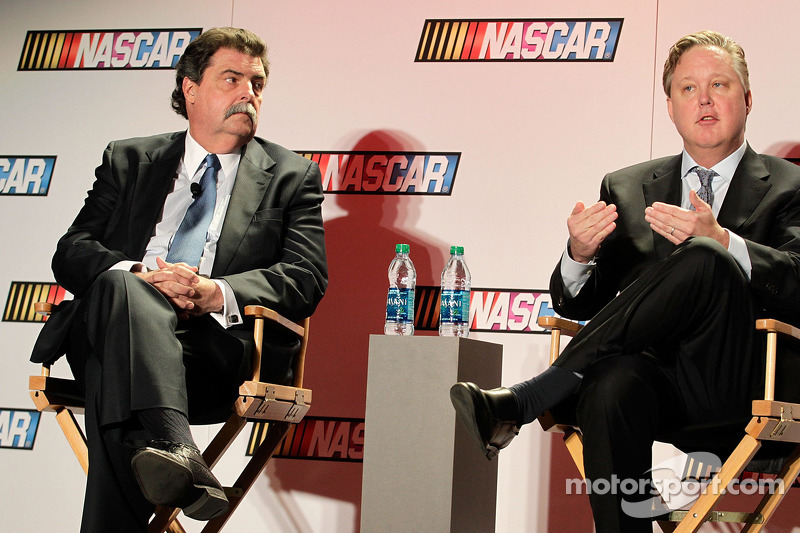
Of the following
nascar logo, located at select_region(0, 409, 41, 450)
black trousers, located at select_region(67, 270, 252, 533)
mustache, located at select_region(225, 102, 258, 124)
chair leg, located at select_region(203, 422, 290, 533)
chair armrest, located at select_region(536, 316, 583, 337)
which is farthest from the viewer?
nascar logo, located at select_region(0, 409, 41, 450)

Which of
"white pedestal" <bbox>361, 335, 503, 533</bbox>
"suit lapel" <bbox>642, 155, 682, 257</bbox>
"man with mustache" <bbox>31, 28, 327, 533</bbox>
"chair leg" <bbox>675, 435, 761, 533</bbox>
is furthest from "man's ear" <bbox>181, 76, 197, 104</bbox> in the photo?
"chair leg" <bbox>675, 435, 761, 533</bbox>

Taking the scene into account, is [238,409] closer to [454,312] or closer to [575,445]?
[454,312]

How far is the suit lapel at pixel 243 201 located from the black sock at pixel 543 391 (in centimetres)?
108

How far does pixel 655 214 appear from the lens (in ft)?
7.50

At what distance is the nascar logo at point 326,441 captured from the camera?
11.4ft

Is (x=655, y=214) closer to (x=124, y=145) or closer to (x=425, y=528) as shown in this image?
(x=425, y=528)

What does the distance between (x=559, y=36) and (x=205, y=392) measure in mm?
1966

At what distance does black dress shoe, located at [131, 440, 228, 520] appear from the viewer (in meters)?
1.89

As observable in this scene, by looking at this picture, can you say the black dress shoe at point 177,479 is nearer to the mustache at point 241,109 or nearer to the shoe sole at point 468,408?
the shoe sole at point 468,408

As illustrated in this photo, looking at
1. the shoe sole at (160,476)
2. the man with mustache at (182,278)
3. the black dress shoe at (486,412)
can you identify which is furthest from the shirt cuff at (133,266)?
the black dress shoe at (486,412)

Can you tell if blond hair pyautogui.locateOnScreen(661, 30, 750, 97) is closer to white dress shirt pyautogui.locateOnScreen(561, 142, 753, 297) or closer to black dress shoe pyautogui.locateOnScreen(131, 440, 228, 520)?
white dress shirt pyautogui.locateOnScreen(561, 142, 753, 297)

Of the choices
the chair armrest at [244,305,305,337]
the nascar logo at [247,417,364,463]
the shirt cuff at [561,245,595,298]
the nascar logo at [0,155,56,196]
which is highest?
the nascar logo at [0,155,56,196]

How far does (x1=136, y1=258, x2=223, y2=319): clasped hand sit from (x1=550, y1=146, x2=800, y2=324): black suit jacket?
966mm

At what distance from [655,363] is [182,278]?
1.22 m
